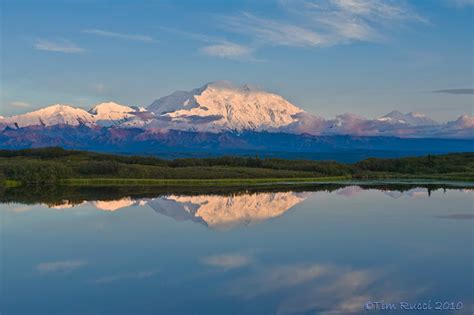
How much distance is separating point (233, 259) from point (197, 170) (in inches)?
2475

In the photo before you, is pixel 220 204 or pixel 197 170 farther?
pixel 197 170

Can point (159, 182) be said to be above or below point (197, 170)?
below

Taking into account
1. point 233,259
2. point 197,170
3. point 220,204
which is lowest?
point 233,259

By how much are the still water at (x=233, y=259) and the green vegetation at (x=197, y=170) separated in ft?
107

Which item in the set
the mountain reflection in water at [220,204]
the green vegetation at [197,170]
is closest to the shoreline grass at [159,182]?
the green vegetation at [197,170]

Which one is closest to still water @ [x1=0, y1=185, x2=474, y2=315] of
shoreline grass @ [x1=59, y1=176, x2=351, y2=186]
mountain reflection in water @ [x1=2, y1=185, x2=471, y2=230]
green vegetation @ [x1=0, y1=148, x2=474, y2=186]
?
mountain reflection in water @ [x1=2, y1=185, x2=471, y2=230]

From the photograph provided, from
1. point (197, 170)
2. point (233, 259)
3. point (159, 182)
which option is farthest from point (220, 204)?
point (197, 170)

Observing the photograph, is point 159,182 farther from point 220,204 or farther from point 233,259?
point 233,259

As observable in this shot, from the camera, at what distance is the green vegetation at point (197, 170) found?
81.7 m

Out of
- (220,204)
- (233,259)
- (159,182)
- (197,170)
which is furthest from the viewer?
(197,170)

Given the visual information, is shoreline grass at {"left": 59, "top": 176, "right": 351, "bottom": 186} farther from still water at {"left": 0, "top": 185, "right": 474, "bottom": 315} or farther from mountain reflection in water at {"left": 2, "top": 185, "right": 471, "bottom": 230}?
still water at {"left": 0, "top": 185, "right": 474, "bottom": 315}

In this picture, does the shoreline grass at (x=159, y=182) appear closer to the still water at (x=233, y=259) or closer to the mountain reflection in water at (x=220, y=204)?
the mountain reflection in water at (x=220, y=204)

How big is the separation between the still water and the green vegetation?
1279 inches

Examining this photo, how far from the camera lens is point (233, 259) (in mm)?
27125
